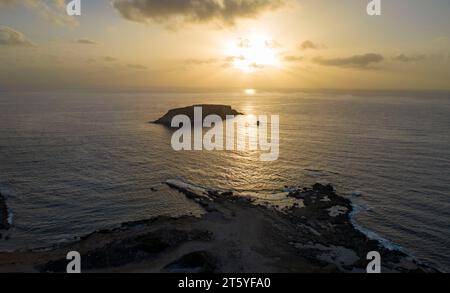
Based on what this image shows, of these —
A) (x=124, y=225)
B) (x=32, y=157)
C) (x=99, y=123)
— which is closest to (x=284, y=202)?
(x=124, y=225)

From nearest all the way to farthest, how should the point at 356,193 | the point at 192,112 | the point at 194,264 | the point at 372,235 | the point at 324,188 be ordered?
1. the point at 194,264
2. the point at 372,235
3. the point at 356,193
4. the point at 324,188
5. the point at 192,112

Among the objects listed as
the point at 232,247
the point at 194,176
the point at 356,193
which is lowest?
the point at 232,247

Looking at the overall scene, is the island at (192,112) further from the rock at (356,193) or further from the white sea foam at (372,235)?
the white sea foam at (372,235)

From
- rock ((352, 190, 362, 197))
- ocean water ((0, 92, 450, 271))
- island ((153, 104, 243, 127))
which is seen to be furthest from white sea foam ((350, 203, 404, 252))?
island ((153, 104, 243, 127))

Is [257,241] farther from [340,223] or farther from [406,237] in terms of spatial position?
[406,237]

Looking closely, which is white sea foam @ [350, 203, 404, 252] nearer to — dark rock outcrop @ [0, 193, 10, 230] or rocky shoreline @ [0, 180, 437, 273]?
rocky shoreline @ [0, 180, 437, 273]

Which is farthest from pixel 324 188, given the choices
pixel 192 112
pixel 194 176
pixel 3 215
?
pixel 192 112

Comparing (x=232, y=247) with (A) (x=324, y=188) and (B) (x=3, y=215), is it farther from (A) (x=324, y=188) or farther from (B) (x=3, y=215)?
(B) (x=3, y=215)

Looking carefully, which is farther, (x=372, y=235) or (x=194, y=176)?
(x=194, y=176)
